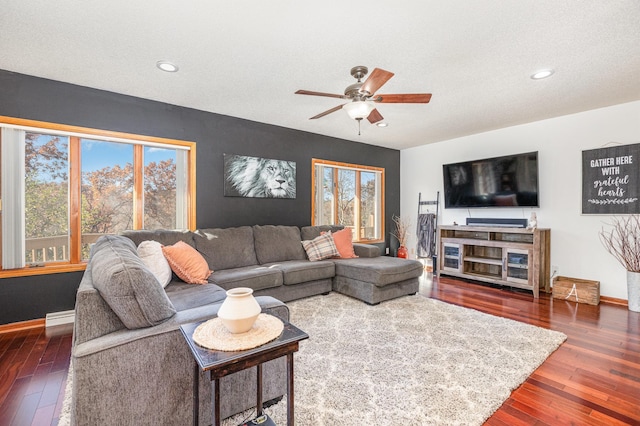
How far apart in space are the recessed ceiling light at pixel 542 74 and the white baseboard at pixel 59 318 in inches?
203

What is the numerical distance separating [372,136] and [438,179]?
1.59 m

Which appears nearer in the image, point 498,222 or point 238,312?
point 238,312

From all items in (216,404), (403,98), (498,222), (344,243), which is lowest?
(216,404)

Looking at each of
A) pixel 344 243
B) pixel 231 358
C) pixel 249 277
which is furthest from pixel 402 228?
pixel 231 358

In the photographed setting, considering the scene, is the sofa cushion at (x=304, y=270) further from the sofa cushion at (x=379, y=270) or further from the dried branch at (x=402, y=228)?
the dried branch at (x=402, y=228)

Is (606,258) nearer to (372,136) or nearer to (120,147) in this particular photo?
(372,136)

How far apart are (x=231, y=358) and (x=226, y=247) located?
2614 mm

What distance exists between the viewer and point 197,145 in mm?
3832

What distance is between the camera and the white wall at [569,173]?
3.67 metres

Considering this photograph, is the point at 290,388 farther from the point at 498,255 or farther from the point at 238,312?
the point at 498,255

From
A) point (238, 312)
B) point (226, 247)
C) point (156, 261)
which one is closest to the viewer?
point (238, 312)

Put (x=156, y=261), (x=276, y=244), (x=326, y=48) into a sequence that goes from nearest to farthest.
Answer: (x=326, y=48)
(x=156, y=261)
(x=276, y=244)

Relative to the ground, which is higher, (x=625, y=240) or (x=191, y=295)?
(x=625, y=240)

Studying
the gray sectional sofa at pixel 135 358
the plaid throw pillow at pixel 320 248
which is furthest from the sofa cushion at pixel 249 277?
the gray sectional sofa at pixel 135 358
